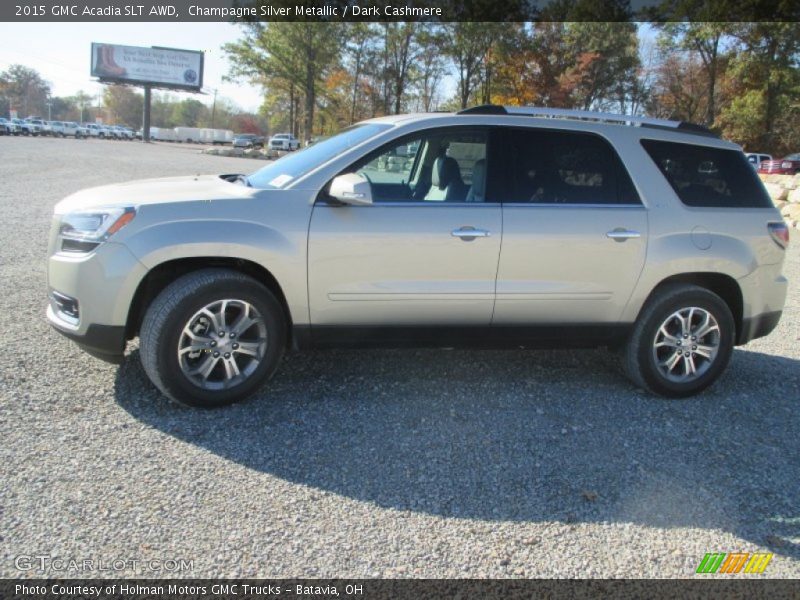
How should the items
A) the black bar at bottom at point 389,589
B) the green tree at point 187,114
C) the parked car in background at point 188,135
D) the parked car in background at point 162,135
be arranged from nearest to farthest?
the black bar at bottom at point 389,589
the parked car in background at point 188,135
the parked car in background at point 162,135
the green tree at point 187,114

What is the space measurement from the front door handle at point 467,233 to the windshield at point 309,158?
85cm

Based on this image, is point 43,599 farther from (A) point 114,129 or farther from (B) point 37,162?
(A) point 114,129

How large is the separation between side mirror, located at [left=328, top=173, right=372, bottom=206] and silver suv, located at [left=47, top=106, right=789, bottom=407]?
1cm

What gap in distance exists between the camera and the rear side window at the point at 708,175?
4.38 metres

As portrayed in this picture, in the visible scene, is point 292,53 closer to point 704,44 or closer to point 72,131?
point 704,44

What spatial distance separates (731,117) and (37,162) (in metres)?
39.3

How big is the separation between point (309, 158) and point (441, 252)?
112 cm

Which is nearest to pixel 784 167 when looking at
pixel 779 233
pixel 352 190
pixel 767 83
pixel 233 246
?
pixel 767 83

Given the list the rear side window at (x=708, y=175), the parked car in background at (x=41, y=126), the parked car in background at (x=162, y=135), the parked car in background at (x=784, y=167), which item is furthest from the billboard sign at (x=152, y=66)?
the rear side window at (x=708, y=175)

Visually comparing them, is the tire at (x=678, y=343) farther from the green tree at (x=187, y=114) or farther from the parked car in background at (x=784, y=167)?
the green tree at (x=187, y=114)

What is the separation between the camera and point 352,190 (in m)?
3.66

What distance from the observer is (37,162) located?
78.9 ft

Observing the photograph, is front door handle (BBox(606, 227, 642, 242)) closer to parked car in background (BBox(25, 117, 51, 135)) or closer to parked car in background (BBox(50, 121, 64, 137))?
A: parked car in background (BBox(25, 117, 51, 135))

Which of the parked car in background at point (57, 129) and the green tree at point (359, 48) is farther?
the parked car in background at point (57, 129)
